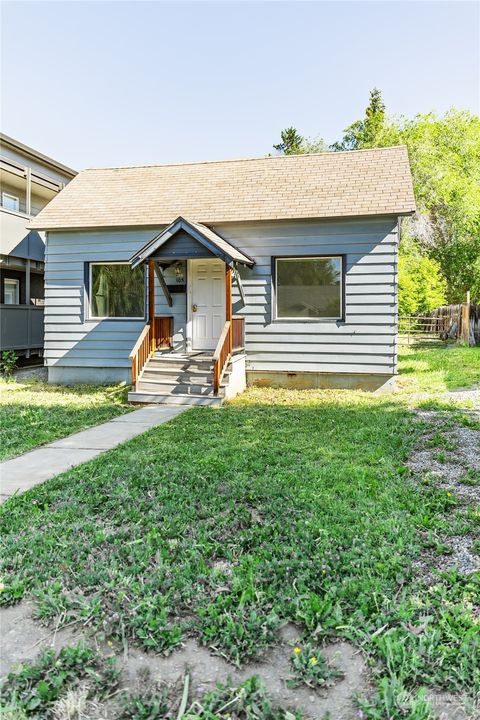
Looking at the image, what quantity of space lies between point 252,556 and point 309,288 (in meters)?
7.73

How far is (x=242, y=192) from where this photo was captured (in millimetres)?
10898

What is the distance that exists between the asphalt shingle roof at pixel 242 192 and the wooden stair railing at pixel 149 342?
217cm

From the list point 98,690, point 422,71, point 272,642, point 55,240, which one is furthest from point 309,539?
point 422,71

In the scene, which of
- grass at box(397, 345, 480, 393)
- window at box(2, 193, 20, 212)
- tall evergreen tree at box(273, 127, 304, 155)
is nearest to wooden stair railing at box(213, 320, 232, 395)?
grass at box(397, 345, 480, 393)

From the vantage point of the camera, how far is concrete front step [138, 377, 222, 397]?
884 cm

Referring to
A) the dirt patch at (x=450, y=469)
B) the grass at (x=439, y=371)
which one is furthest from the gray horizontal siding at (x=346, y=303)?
the dirt patch at (x=450, y=469)

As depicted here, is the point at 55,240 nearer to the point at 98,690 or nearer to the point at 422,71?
the point at 98,690

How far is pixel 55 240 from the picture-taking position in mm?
11117

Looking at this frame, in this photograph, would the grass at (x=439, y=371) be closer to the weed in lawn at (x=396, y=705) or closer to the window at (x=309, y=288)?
the window at (x=309, y=288)

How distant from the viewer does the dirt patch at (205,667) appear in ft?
6.29

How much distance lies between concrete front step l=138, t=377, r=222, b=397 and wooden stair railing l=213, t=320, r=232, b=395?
0.95 feet

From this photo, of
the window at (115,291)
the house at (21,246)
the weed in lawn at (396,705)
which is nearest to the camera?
the weed in lawn at (396,705)

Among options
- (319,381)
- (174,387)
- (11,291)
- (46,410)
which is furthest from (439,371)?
(11,291)

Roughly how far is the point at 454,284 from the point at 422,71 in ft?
47.7
